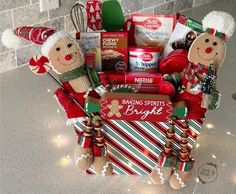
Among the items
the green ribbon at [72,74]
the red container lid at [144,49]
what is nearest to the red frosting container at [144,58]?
the red container lid at [144,49]

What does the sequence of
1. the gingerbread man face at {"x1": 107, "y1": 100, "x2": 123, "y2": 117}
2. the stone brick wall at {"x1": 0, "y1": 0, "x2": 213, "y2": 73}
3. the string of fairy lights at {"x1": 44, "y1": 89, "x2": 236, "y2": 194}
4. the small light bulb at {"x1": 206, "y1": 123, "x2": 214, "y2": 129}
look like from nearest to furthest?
the gingerbread man face at {"x1": 107, "y1": 100, "x2": 123, "y2": 117} → the string of fairy lights at {"x1": 44, "y1": 89, "x2": 236, "y2": 194} → the small light bulb at {"x1": 206, "y1": 123, "x2": 214, "y2": 129} → the stone brick wall at {"x1": 0, "y1": 0, "x2": 213, "y2": 73}

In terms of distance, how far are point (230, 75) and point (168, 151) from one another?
1.74 ft

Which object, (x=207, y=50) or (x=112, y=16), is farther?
(x=112, y=16)

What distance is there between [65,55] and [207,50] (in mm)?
259

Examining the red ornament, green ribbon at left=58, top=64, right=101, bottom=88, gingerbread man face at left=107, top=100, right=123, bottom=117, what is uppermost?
green ribbon at left=58, top=64, right=101, bottom=88

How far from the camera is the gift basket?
81 cm

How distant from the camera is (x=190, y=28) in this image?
88 cm

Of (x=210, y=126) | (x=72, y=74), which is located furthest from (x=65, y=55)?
(x=210, y=126)

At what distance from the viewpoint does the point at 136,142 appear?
878 millimetres

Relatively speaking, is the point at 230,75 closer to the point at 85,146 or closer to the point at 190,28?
the point at 190,28

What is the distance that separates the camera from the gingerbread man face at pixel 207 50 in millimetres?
802

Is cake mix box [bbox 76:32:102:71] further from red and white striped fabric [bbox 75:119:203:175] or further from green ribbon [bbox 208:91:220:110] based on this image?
green ribbon [bbox 208:91:220:110]

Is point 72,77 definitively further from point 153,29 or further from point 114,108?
point 153,29

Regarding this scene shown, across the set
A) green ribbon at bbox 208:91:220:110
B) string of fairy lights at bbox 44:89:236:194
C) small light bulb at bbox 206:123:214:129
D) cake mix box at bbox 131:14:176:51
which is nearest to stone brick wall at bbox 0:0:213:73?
string of fairy lights at bbox 44:89:236:194
